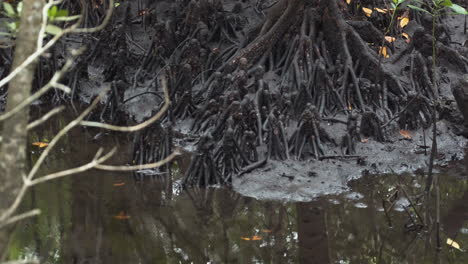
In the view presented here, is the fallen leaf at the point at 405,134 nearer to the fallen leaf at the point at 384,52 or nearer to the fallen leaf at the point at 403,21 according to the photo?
the fallen leaf at the point at 384,52

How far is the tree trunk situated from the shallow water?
7.22 ft

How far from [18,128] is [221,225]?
3.01 metres

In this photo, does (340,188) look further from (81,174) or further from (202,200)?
(81,174)

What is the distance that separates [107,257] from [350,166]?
8.85ft

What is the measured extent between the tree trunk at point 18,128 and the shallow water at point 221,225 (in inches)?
86.6

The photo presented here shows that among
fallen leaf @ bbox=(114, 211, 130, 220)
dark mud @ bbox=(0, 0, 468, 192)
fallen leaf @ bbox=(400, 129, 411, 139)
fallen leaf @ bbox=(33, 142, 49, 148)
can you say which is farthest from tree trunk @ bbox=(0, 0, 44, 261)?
fallen leaf @ bbox=(400, 129, 411, 139)

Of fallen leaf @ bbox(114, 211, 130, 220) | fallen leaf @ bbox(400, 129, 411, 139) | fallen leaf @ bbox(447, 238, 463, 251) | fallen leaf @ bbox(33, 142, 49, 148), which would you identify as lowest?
fallen leaf @ bbox(447, 238, 463, 251)

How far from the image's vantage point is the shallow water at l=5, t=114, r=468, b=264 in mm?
5246

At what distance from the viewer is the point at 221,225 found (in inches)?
227

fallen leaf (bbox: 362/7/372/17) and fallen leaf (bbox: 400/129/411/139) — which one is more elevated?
fallen leaf (bbox: 362/7/372/17)

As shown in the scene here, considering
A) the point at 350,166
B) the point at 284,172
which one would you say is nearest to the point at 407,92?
the point at 350,166

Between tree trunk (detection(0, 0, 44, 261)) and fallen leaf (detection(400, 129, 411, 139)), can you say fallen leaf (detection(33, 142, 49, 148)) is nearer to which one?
fallen leaf (detection(400, 129, 411, 139))

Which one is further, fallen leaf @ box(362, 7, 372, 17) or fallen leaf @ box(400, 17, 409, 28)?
fallen leaf @ box(400, 17, 409, 28)

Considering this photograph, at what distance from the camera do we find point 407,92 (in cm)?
805
